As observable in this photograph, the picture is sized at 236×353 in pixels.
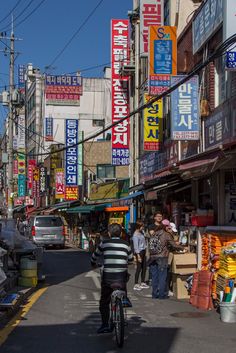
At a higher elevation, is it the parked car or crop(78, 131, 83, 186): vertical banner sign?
crop(78, 131, 83, 186): vertical banner sign

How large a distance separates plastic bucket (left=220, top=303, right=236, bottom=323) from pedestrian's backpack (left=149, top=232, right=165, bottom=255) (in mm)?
2899

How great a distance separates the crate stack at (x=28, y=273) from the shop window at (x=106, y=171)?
2453 centimetres

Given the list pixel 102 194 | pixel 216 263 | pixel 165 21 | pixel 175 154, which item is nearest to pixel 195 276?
pixel 216 263

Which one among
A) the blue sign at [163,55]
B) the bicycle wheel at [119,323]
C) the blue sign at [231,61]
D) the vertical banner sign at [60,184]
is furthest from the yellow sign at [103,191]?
the bicycle wheel at [119,323]

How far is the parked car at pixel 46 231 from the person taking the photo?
3103cm

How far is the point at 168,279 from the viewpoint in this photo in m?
12.8

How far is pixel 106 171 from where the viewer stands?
125 ft

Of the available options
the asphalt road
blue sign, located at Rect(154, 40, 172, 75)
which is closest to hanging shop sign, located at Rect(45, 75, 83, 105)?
blue sign, located at Rect(154, 40, 172, 75)

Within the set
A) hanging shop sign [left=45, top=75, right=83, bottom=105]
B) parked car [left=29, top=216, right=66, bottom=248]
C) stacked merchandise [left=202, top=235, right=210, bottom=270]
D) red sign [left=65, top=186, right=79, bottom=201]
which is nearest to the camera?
stacked merchandise [left=202, top=235, right=210, bottom=270]

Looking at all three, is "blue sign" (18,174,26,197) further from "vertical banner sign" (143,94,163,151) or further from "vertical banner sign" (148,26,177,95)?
"vertical banner sign" (148,26,177,95)

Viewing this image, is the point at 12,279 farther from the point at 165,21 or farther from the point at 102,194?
the point at 102,194

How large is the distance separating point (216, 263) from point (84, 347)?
439 centimetres

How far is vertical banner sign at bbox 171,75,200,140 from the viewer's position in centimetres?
1499

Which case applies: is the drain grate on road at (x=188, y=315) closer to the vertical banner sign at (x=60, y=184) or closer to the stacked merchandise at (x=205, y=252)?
the stacked merchandise at (x=205, y=252)
